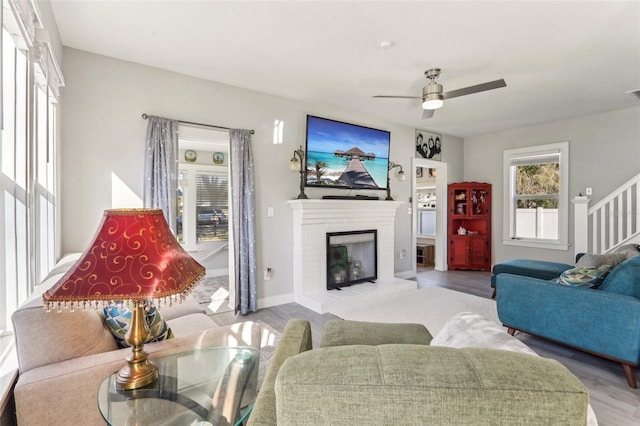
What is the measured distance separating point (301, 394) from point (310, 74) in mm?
3252

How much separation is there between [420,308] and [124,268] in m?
3.48

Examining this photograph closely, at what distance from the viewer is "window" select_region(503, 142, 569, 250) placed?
207 inches

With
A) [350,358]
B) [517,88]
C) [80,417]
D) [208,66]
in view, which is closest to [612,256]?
[517,88]

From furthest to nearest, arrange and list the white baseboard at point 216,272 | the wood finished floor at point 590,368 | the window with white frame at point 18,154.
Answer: the white baseboard at point 216,272 < the wood finished floor at point 590,368 < the window with white frame at point 18,154

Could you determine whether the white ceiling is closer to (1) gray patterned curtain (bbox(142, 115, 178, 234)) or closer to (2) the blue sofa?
(1) gray patterned curtain (bbox(142, 115, 178, 234))

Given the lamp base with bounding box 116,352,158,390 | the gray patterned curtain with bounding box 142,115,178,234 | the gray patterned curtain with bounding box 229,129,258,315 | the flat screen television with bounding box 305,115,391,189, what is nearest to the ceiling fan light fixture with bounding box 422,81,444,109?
the flat screen television with bounding box 305,115,391,189

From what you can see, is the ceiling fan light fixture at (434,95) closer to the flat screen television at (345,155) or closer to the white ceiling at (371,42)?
the white ceiling at (371,42)

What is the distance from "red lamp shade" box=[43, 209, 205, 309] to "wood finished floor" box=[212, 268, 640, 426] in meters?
1.95

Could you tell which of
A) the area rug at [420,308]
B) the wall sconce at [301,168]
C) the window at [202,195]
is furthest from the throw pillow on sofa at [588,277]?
the window at [202,195]

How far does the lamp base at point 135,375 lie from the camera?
1.18 m

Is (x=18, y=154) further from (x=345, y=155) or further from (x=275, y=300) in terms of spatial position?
(x=345, y=155)

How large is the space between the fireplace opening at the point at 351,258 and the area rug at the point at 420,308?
19.5 inches

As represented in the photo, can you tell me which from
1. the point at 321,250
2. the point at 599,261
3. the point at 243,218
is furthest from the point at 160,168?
the point at 599,261

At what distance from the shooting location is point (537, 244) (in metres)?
5.50
